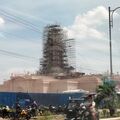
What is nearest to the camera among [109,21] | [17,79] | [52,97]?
[109,21]

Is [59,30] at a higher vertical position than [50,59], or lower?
higher

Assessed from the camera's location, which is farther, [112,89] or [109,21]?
[109,21]

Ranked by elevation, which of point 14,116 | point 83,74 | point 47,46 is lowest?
point 14,116

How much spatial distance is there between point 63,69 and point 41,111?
101 metres

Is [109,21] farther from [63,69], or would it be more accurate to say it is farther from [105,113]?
[63,69]

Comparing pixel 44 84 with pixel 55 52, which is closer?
pixel 44 84

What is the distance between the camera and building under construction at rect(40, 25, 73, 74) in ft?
480

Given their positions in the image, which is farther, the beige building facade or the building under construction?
the building under construction

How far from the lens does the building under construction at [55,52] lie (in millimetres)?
146250

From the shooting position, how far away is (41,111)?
4556cm

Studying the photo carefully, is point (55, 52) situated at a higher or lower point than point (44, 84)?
higher

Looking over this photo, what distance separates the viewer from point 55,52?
146375 millimetres

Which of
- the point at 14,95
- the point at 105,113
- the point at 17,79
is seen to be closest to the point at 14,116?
the point at 105,113

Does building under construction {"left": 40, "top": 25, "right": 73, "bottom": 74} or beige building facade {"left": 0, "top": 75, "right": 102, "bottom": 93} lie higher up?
building under construction {"left": 40, "top": 25, "right": 73, "bottom": 74}
